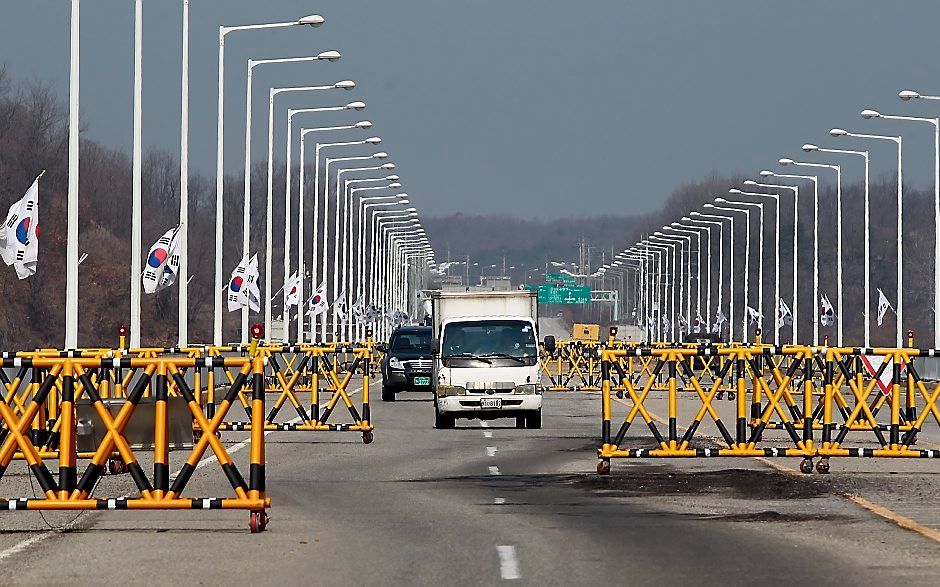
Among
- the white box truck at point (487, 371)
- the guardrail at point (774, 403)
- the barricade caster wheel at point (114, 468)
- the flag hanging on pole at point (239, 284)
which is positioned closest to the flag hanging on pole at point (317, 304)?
the flag hanging on pole at point (239, 284)

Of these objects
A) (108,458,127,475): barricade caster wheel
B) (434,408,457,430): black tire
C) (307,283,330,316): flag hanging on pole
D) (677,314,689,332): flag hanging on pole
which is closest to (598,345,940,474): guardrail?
(108,458,127,475): barricade caster wheel

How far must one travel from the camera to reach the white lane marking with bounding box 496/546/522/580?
12.7 meters

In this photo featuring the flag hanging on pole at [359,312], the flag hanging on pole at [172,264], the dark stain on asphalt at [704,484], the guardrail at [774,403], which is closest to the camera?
the dark stain on asphalt at [704,484]

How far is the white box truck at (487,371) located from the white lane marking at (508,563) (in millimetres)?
18851

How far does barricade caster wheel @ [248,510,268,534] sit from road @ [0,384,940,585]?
131mm

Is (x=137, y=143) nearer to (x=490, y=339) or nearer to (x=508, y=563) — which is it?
(x=490, y=339)

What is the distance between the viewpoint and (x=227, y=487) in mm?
19891

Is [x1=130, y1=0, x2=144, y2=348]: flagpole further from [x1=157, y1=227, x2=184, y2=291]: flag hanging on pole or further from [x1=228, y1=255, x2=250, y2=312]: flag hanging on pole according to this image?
[x1=228, y1=255, x2=250, y2=312]: flag hanging on pole

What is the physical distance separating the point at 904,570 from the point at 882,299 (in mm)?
63114

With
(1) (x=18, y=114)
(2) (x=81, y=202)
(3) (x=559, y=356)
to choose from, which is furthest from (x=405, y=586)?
(2) (x=81, y=202)

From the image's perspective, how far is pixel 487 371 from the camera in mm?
33344

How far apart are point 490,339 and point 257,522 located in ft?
61.1

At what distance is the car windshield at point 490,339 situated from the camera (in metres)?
33.7

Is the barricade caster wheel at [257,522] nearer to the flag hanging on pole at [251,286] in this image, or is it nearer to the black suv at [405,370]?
the black suv at [405,370]
